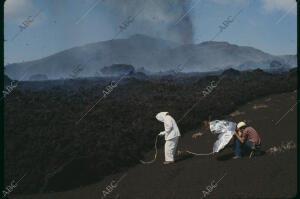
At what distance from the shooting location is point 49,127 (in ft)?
58.9

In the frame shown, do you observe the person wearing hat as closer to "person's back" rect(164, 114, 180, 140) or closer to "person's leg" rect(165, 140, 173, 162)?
"person's back" rect(164, 114, 180, 140)

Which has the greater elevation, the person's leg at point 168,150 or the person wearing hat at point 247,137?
the person wearing hat at point 247,137

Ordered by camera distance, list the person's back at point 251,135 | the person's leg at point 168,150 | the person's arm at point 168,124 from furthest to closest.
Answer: the person's leg at point 168,150 → the person's arm at point 168,124 → the person's back at point 251,135

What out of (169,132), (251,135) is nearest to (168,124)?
(169,132)

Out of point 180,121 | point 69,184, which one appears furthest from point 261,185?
point 180,121

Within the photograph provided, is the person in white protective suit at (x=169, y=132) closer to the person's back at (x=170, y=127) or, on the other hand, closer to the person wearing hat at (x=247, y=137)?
the person's back at (x=170, y=127)

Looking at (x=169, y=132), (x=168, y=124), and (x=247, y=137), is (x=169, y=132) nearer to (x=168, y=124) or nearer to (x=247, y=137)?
(x=168, y=124)

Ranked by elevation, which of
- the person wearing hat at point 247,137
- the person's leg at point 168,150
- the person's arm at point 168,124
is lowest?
the person's leg at point 168,150

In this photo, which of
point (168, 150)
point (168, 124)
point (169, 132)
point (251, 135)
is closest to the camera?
point (251, 135)

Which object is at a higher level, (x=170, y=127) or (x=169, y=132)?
(x=170, y=127)

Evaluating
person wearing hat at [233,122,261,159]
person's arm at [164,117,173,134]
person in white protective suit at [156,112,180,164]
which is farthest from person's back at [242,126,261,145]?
person's arm at [164,117,173,134]

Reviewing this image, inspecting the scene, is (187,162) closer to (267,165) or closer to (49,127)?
(267,165)

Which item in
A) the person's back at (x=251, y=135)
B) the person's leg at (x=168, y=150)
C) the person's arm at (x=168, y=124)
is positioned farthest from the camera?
the person's leg at (x=168, y=150)

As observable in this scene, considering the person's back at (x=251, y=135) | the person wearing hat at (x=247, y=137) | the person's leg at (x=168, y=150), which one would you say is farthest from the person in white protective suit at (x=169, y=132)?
the person's back at (x=251, y=135)
